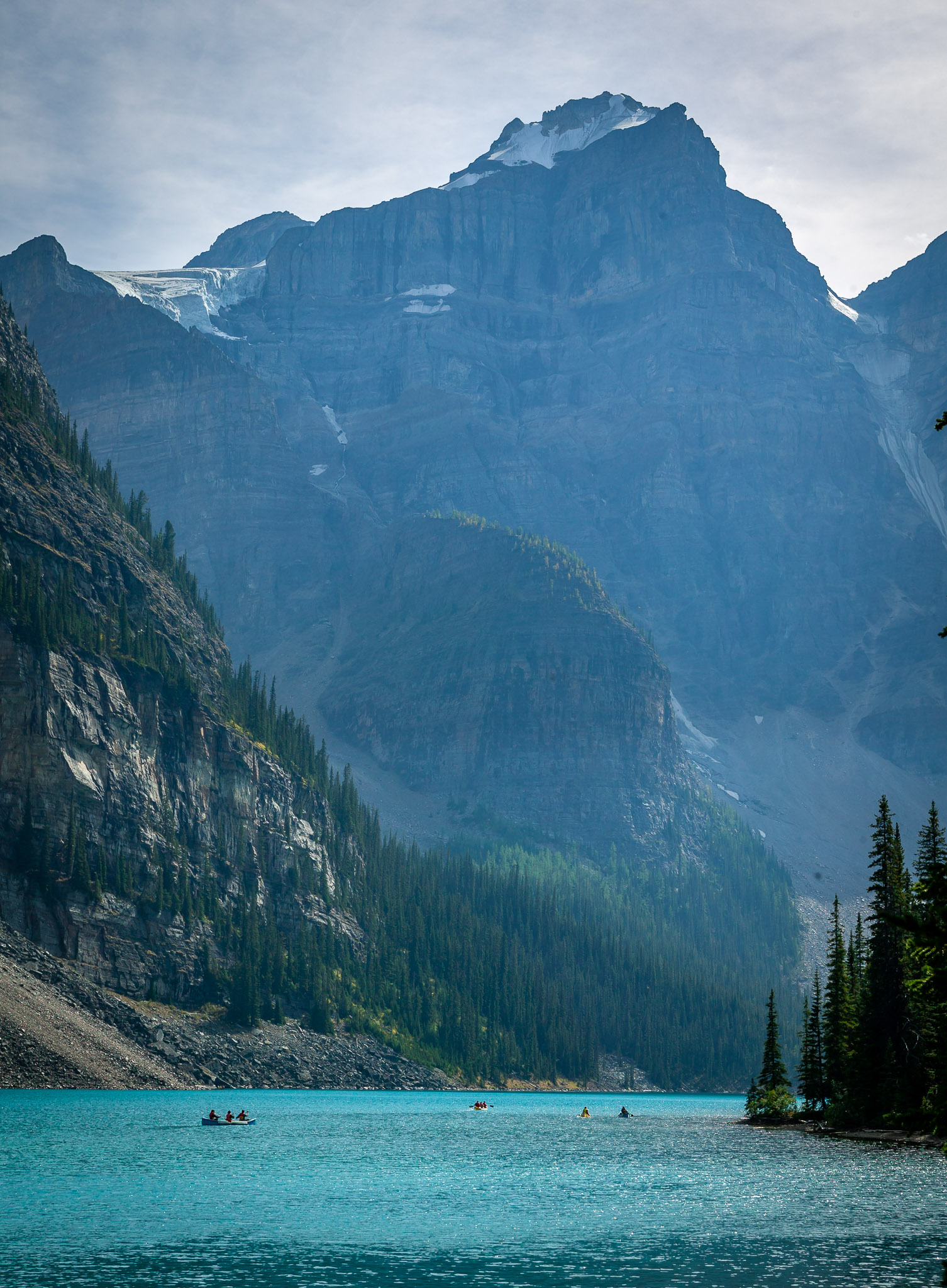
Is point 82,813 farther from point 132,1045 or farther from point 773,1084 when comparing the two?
point 773,1084

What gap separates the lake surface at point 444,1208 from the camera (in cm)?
5597

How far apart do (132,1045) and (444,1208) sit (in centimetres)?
8614

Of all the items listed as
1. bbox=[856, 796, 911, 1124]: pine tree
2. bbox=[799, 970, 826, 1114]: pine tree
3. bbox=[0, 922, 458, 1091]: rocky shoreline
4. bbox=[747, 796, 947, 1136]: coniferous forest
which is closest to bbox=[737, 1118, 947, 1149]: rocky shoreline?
bbox=[747, 796, 947, 1136]: coniferous forest

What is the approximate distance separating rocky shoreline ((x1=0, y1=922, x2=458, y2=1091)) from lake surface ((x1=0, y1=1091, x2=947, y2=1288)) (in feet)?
22.2

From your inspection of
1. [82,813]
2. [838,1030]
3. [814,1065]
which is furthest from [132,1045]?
[838,1030]

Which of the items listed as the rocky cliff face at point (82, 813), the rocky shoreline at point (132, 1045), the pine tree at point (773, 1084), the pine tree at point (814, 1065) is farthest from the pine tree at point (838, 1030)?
the rocky cliff face at point (82, 813)

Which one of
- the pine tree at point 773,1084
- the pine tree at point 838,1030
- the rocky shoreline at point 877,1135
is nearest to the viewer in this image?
the rocky shoreline at point 877,1135

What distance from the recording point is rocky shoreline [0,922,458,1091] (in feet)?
428

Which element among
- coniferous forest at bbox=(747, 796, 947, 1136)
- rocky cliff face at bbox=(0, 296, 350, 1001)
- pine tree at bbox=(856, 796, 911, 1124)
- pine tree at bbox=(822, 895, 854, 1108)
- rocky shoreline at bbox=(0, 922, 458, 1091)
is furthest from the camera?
rocky cliff face at bbox=(0, 296, 350, 1001)

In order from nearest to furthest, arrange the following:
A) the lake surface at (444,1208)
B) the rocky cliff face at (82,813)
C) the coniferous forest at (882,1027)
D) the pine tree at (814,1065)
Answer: the lake surface at (444,1208) < the coniferous forest at (882,1027) < the pine tree at (814,1065) < the rocky cliff face at (82,813)

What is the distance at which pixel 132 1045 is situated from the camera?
151500 millimetres

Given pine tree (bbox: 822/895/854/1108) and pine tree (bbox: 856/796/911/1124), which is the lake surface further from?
pine tree (bbox: 822/895/854/1108)

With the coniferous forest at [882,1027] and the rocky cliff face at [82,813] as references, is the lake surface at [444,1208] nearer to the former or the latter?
the coniferous forest at [882,1027]

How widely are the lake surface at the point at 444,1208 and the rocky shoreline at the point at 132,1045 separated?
676 cm
